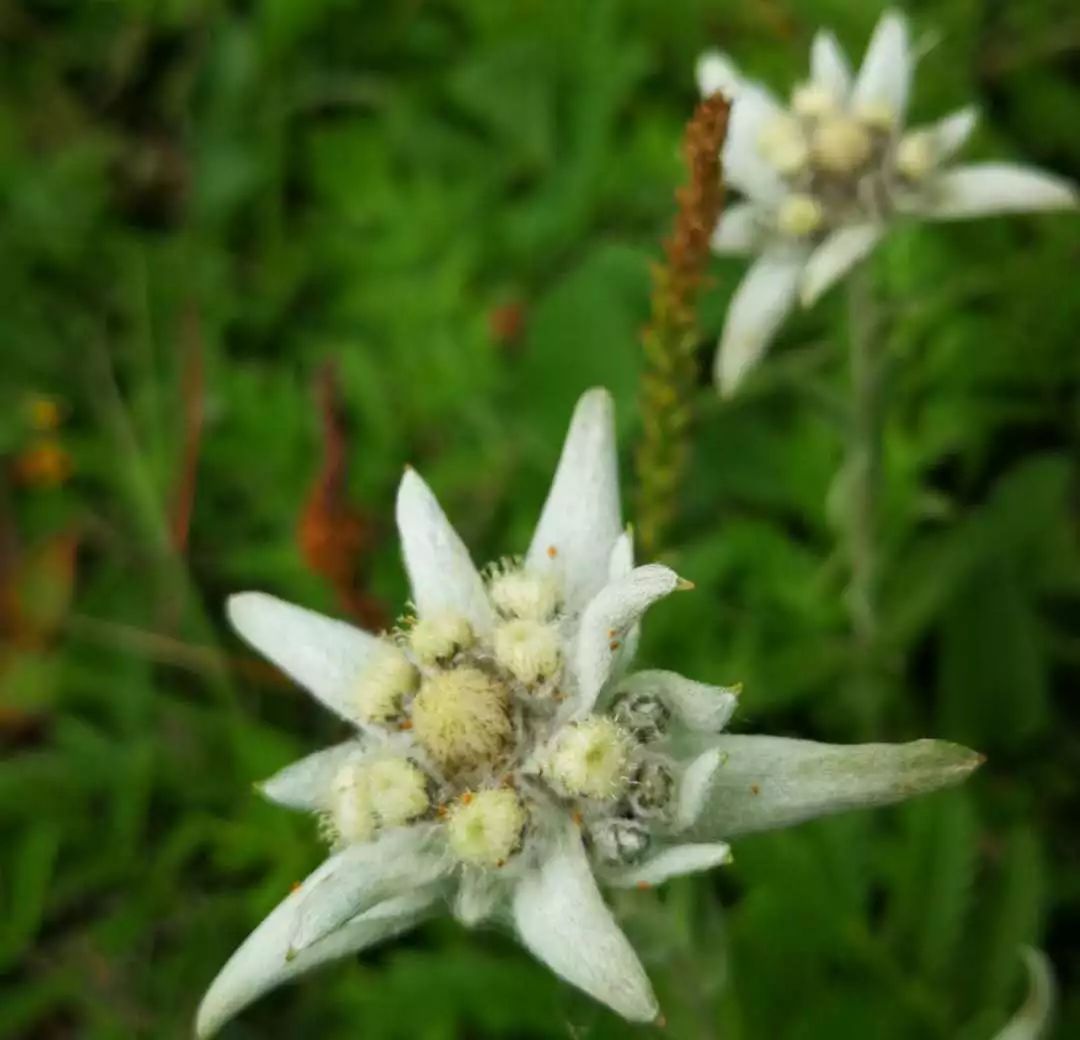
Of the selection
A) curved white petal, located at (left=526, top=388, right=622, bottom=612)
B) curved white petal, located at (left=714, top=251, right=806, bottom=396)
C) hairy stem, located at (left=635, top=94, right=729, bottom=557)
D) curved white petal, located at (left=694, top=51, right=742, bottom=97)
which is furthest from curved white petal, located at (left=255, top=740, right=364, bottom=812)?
curved white petal, located at (left=694, top=51, right=742, bottom=97)

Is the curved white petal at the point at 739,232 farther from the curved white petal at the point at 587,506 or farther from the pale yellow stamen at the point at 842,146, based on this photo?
the curved white petal at the point at 587,506

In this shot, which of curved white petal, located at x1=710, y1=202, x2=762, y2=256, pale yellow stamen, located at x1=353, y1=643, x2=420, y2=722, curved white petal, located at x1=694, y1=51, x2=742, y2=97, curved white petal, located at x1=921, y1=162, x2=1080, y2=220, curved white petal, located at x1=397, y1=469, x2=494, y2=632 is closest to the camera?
pale yellow stamen, located at x1=353, y1=643, x2=420, y2=722

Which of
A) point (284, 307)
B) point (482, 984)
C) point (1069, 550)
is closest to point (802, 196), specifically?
point (1069, 550)

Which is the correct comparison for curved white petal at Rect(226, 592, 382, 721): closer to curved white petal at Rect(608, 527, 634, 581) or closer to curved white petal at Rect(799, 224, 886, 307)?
curved white petal at Rect(608, 527, 634, 581)

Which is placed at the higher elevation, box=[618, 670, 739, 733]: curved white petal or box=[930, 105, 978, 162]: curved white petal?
box=[930, 105, 978, 162]: curved white petal

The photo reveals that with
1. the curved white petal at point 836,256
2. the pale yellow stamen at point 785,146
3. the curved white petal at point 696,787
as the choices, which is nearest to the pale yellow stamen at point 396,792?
the curved white petal at point 696,787

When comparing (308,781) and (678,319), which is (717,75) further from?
(308,781)

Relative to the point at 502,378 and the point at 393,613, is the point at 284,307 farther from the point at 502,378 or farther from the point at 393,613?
the point at 393,613
